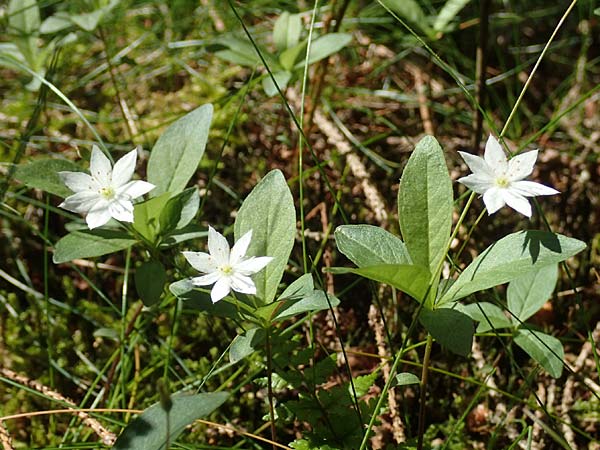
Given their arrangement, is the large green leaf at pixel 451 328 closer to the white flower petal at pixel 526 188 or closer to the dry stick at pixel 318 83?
the white flower petal at pixel 526 188

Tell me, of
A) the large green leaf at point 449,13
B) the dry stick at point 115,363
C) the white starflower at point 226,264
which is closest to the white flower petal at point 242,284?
the white starflower at point 226,264

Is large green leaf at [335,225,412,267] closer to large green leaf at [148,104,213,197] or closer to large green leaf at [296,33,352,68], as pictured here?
large green leaf at [148,104,213,197]

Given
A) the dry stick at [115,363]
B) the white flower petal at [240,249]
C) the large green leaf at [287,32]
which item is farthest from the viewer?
the large green leaf at [287,32]

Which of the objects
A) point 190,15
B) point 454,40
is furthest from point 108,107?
point 454,40

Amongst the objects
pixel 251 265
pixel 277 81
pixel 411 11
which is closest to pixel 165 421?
pixel 251 265

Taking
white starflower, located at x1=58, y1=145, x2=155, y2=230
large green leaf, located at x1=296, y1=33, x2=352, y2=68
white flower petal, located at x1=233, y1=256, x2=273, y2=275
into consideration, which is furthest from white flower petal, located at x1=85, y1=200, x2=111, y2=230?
large green leaf, located at x1=296, y1=33, x2=352, y2=68

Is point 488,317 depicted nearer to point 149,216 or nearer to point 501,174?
point 501,174
